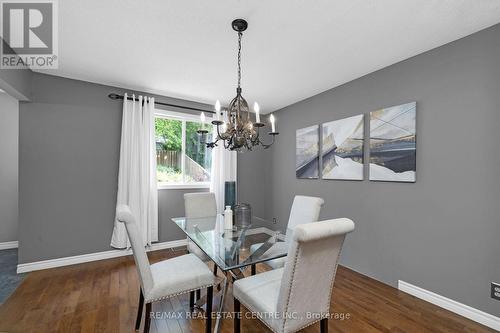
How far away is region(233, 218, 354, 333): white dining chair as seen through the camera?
3.82 feet

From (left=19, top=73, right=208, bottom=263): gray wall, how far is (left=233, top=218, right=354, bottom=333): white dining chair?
8.76 feet

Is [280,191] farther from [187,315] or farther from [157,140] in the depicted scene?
[187,315]

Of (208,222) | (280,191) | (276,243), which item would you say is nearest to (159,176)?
(208,222)

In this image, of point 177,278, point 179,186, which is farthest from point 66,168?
point 177,278

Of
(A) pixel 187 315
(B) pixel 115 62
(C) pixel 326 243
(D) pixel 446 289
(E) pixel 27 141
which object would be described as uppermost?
(B) pixel 115 62

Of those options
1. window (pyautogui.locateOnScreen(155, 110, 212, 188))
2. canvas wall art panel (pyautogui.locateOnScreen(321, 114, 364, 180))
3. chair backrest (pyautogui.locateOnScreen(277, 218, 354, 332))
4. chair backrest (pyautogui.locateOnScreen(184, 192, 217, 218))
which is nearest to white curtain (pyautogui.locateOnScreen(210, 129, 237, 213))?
window (pyautogui.locateOnScreen(155, 110, 212, 188))

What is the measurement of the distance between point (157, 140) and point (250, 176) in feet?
6.03

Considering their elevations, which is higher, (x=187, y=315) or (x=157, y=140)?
(x=157, y=140)

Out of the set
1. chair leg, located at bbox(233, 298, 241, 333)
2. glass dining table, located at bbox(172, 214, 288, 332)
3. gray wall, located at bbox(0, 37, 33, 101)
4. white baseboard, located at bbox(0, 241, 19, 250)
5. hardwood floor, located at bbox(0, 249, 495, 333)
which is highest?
gray wall, located at bbox(0, 37, 33, 101)

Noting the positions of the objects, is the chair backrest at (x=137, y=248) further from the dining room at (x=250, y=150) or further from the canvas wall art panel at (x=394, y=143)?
the canvas wall art panel at (x=394, y=143)

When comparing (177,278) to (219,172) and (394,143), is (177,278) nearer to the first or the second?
(219,172)

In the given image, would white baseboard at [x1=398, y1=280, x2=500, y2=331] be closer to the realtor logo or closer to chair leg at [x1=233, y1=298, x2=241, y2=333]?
chair leg at [x1=233, y1=298, x2=241, y2=333]

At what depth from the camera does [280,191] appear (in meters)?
4.25

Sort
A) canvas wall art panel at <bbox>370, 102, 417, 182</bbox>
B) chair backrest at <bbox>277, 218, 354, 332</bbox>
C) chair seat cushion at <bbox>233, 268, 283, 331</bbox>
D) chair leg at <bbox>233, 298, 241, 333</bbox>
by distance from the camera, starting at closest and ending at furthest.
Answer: chair backrest at <bbox>277, 218, 354, 332</bbox>
chair seat cushion at <bbox>233, 268, 283, 331</bbox>
chair leg at <bbox>233, 298, 241, 333</bbox>
canvas wall art panel at <bbox>370, 102, 417, 182</bbox>
